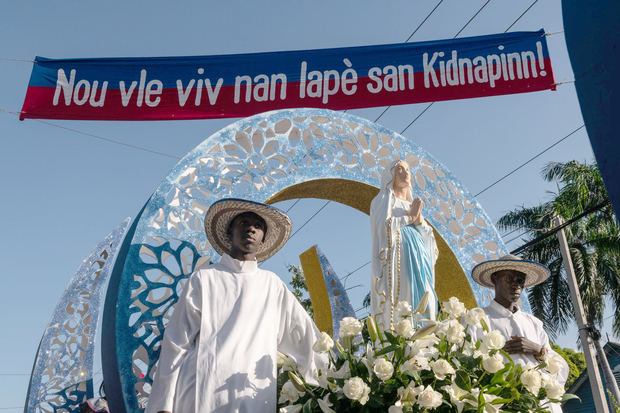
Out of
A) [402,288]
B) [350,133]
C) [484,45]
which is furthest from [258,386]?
[484,45]

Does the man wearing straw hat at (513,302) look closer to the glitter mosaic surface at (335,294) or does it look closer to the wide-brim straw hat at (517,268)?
the wide-brim straw hat at (517,268)

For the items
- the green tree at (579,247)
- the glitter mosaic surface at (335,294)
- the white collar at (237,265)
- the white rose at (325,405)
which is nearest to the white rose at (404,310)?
the white rose at (325,405)

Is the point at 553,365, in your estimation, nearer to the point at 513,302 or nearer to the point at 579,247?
the point at 513,302

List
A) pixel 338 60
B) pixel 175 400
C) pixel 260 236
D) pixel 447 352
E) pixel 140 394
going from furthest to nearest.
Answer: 1. pixel 338 60
2. pixel 140 394
3. pixel 260 236
4. pixel 175 400
5. pixel 447 352

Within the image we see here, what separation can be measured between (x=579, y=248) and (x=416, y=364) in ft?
62.3

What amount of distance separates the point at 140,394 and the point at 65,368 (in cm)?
257

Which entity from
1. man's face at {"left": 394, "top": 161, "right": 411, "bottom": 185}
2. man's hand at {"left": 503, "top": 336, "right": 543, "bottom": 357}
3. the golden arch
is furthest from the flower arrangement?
the golden arch

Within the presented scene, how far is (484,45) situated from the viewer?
7.51 metres

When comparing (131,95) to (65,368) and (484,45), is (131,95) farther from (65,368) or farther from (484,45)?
(484,45)

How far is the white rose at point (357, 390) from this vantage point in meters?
2.21

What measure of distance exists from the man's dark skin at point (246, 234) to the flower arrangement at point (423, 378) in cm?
100

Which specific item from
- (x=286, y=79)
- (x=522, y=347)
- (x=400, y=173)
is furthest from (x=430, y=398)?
(x=286, y=79)

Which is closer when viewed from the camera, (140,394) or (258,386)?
(258,386)

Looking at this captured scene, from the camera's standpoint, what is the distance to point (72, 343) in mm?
6742
